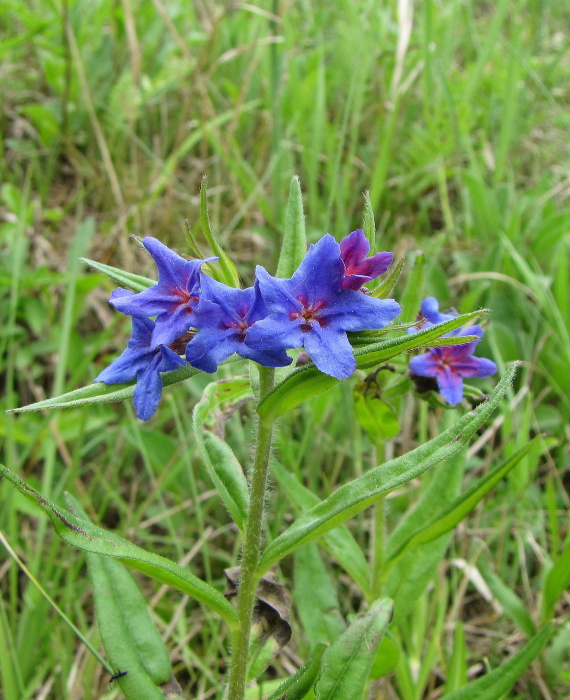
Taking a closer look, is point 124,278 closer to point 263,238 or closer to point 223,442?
point 223,442

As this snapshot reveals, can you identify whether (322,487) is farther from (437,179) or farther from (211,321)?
(437,179)

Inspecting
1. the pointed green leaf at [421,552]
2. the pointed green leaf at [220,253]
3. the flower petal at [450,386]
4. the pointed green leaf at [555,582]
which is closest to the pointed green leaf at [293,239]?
the pointed green leaf at [220,253]

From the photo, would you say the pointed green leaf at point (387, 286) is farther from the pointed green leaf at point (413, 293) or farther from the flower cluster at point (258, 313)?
the pointed green leaf at point (413, 293)

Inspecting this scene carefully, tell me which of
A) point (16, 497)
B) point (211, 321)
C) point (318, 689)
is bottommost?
point (16, 497)

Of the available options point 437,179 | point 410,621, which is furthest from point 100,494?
point 437,179

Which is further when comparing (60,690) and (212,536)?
(212,536)

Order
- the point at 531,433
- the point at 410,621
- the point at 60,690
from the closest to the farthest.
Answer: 1. the point at 60,690
2. the point at 410,621
3. the point at 531,433

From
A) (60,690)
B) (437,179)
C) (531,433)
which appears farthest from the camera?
(437,179)

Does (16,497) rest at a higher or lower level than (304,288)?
lower
